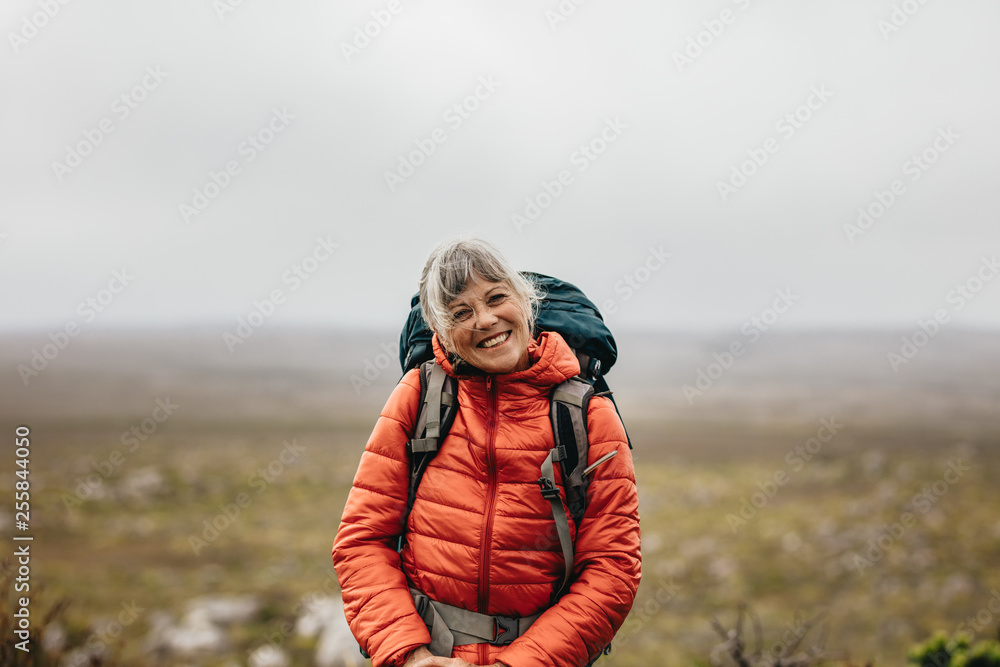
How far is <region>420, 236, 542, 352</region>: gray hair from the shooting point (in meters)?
2.05

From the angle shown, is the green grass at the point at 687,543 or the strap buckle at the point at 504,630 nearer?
the strap buckle at the point at 504,630

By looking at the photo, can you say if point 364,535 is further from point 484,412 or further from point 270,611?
point 270,611

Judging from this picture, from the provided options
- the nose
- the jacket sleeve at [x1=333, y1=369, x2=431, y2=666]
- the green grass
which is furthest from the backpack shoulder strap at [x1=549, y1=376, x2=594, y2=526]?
the green grass

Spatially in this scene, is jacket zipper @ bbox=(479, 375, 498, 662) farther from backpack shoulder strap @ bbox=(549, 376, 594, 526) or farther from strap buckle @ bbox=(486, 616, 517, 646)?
backpack shoulder strap @ bbox=(549, 376, 594, 526)

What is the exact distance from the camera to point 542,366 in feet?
6.74

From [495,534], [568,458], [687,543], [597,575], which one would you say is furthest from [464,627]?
[687,543]

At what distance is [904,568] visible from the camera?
14695 millimetres

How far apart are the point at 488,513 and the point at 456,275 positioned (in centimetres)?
83

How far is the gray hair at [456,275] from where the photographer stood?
80.9 inches

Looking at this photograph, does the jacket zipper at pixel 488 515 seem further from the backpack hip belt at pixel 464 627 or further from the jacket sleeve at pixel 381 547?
the jacket sleeve at pixel 381 547

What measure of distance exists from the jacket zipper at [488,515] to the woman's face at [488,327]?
0.10 m

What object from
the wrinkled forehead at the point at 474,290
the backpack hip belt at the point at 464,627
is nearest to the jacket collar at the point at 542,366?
the wrinkled forehead at the point at 474,290

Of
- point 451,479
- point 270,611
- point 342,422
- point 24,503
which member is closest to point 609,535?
point 451,479

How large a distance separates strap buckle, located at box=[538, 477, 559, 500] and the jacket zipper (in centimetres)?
17
